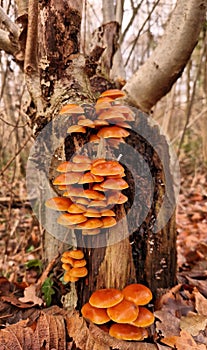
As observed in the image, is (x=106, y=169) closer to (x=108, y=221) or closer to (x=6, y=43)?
(x=108, y=221)

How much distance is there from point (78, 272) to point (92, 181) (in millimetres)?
686

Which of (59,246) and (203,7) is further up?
(203,7)

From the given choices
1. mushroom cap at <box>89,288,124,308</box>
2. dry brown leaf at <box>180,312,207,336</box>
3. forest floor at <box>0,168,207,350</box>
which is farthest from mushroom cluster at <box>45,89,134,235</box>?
dry brown leaf at <box>180,312,207,336</box>

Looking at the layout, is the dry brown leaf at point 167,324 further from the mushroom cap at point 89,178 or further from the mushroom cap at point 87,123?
the mushroom cap at point 87,123

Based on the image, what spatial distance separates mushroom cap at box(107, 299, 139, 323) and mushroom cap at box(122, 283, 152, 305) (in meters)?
0.04

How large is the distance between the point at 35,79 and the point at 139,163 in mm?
1053

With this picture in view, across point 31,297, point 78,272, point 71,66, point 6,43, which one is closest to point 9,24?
point 6,43

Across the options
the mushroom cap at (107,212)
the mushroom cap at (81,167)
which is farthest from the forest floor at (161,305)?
the mushroom cap at (81,167)

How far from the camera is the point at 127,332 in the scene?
75.2 inches

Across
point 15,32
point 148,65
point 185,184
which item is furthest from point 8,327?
point 185,184

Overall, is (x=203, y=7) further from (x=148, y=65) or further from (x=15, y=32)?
(x=15, y=32)

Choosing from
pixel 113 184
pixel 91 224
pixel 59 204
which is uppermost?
pixel 113 184

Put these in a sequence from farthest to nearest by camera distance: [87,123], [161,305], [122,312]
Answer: [161,305]
[87,123]
[122,312]

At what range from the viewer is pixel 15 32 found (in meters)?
2.52
